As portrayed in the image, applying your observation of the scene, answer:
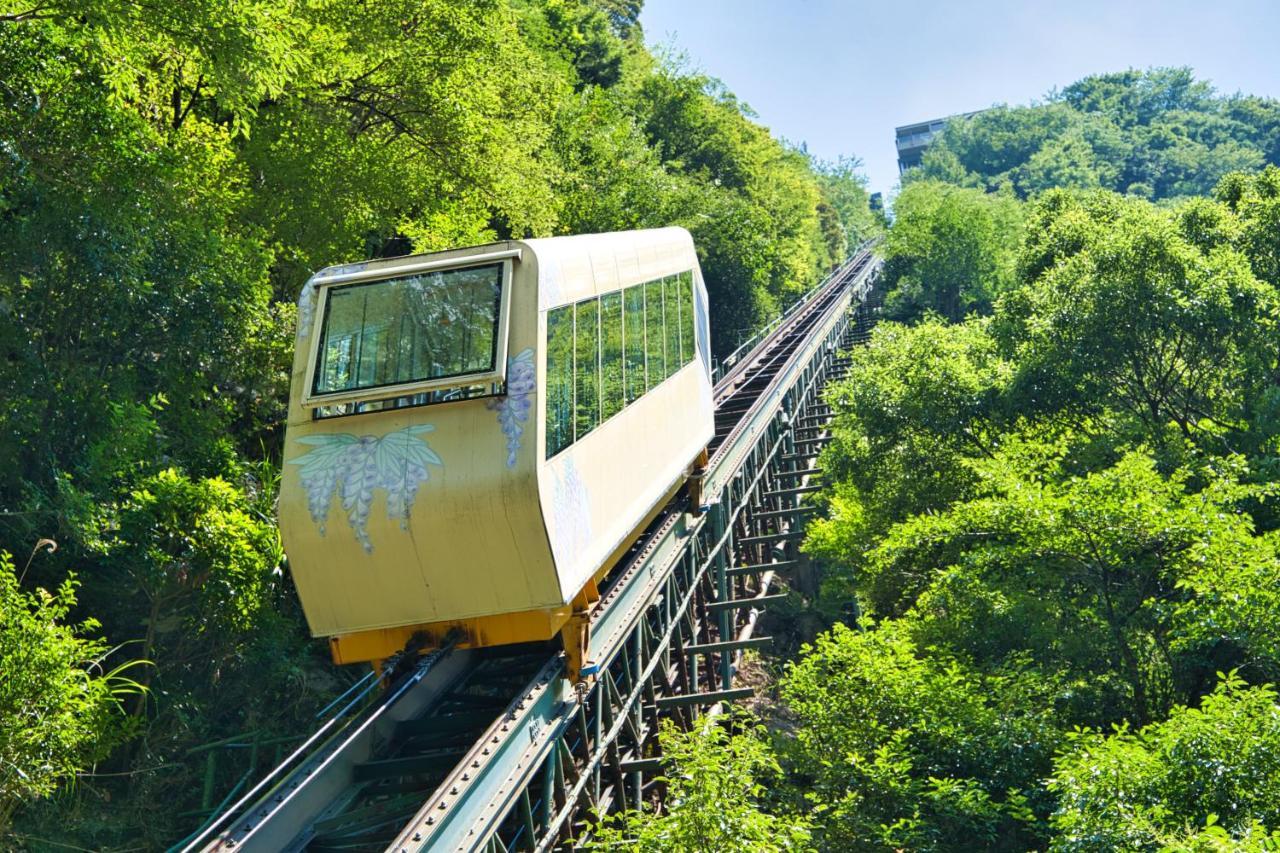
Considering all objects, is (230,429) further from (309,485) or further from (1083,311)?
(1083,311)

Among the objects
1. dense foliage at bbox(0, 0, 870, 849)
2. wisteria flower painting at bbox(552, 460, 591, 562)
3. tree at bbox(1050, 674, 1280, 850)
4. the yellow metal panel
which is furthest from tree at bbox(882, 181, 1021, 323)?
the yellow metal panel

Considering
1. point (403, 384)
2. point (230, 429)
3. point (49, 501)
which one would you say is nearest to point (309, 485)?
point (403, 384)

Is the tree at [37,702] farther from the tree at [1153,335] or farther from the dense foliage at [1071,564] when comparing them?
the tree at [1153,335]

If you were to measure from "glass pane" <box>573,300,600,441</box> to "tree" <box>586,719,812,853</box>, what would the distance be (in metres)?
3.04

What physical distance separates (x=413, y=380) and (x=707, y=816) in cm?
421

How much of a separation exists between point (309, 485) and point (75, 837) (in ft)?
15.5

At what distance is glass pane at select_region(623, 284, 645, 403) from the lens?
39.6 feet

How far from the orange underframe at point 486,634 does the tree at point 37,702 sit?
2.31 m

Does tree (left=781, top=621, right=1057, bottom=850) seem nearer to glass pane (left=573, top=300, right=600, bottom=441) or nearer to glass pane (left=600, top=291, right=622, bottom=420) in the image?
A: glass pane (left=600, top=291, right=622, bottom=420)

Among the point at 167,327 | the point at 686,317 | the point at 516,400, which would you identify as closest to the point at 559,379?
the point at 516,400

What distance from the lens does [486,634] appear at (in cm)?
993

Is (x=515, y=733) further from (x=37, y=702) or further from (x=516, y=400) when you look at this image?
(x=37, y=702)

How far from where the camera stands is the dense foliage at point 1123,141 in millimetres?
117000

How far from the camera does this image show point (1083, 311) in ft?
73.8
